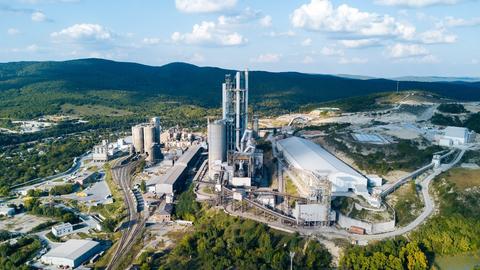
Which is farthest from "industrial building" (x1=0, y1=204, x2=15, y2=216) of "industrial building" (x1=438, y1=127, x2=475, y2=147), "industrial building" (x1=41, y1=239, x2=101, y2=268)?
"industrial building" (x1=438, y1=127, x2=475, y2=147)

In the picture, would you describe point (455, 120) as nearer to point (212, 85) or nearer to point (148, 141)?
point (148, 141)

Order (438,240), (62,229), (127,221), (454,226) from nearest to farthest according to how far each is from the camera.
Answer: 1. (438,240)
2. (454,226)
3. (62,229)
4. (127,221)

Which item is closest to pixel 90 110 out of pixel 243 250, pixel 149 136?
pixel 149 136

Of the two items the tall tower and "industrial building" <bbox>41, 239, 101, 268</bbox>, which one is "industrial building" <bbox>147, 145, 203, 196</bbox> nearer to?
the tall tower

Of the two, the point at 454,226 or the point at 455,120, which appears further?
the point at 455,120

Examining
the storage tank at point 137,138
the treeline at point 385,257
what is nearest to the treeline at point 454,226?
the treeline at point 385,257
